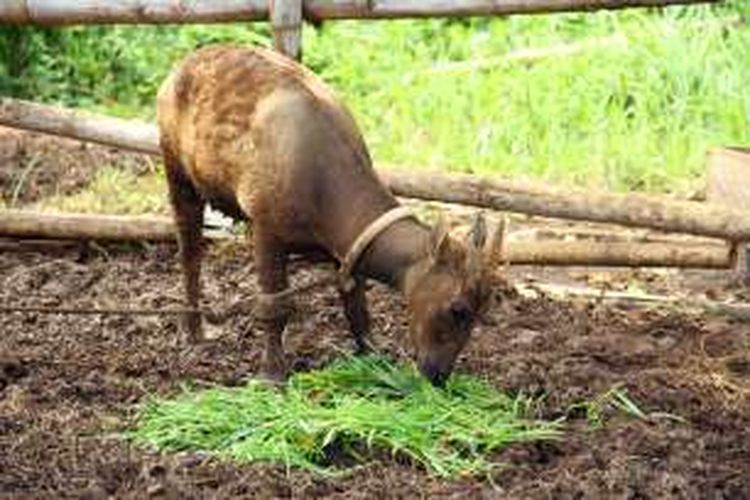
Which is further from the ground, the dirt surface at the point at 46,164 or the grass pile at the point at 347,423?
the grass pile at the point at 347,423

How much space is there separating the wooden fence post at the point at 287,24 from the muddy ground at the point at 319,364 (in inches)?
41.7

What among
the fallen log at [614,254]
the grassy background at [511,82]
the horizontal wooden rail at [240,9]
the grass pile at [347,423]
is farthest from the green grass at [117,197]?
the grass pile at [347,423]

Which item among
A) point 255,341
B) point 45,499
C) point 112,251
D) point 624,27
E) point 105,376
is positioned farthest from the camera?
point 624,27

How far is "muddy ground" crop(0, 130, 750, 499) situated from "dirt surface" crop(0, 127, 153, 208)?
3.91 feet

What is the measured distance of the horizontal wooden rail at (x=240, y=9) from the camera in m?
6.84

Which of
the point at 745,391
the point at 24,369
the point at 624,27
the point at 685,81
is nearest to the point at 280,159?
the point at 24,369

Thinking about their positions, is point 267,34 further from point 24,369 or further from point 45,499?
point 45,499

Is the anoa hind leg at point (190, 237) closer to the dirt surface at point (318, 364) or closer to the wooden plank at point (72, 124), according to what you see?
the dirt surface at point (318, 364)

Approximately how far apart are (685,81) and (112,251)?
12.9ft

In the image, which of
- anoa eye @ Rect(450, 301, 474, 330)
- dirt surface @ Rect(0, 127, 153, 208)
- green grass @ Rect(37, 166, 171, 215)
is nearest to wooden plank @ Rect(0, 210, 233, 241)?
green grass @ Rect(37, 166, 171, 215)

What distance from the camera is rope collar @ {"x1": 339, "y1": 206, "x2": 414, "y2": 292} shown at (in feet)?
18.6

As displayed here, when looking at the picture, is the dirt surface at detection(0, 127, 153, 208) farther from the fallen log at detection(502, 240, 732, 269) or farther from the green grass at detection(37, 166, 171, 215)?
the fallen log at detection(502, 240, 732, 269)

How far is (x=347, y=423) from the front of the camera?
5.23 meters

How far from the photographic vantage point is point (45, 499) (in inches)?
189
